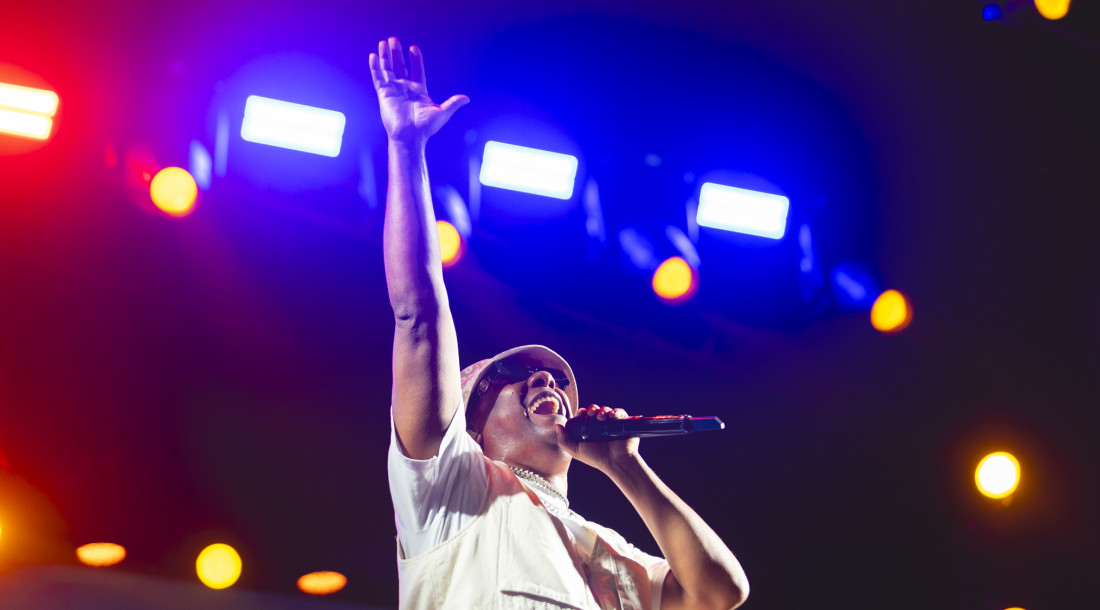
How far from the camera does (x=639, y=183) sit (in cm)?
340

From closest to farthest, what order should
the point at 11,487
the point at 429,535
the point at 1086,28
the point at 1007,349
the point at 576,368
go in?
the point at 429,535, the point at 11,487, the point at 1086,28, the point at 576,368, the point at 1007,349

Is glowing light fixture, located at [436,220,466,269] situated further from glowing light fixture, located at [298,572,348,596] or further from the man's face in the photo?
glowing light fixture, located at [298,572,348,596]

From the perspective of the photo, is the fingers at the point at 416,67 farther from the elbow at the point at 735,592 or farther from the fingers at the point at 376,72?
the elbow at the point at 735,592

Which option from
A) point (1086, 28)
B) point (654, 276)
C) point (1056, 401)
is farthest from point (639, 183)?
point (1056, 401)

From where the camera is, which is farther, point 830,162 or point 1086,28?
point 830,162

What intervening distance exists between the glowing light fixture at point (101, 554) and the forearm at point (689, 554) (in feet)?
6.61

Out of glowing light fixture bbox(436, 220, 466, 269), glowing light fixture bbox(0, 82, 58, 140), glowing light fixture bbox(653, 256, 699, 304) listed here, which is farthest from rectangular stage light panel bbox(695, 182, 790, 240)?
glowing light fixture bbox(0, 82, 58, 140)

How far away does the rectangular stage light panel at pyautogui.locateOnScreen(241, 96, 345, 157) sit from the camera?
9.68 feet

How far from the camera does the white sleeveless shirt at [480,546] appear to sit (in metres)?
1.59

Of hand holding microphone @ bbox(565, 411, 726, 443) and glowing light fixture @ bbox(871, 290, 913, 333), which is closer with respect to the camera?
hand holding microphone @ bbox(565, 411, 726, 443)

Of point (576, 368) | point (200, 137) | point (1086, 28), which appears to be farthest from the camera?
point (576, 368)

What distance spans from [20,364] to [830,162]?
3.52 metres

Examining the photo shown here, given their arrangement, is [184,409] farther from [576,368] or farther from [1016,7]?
[1016,7]

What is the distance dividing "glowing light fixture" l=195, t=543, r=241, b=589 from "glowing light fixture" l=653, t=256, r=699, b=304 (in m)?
2.11
